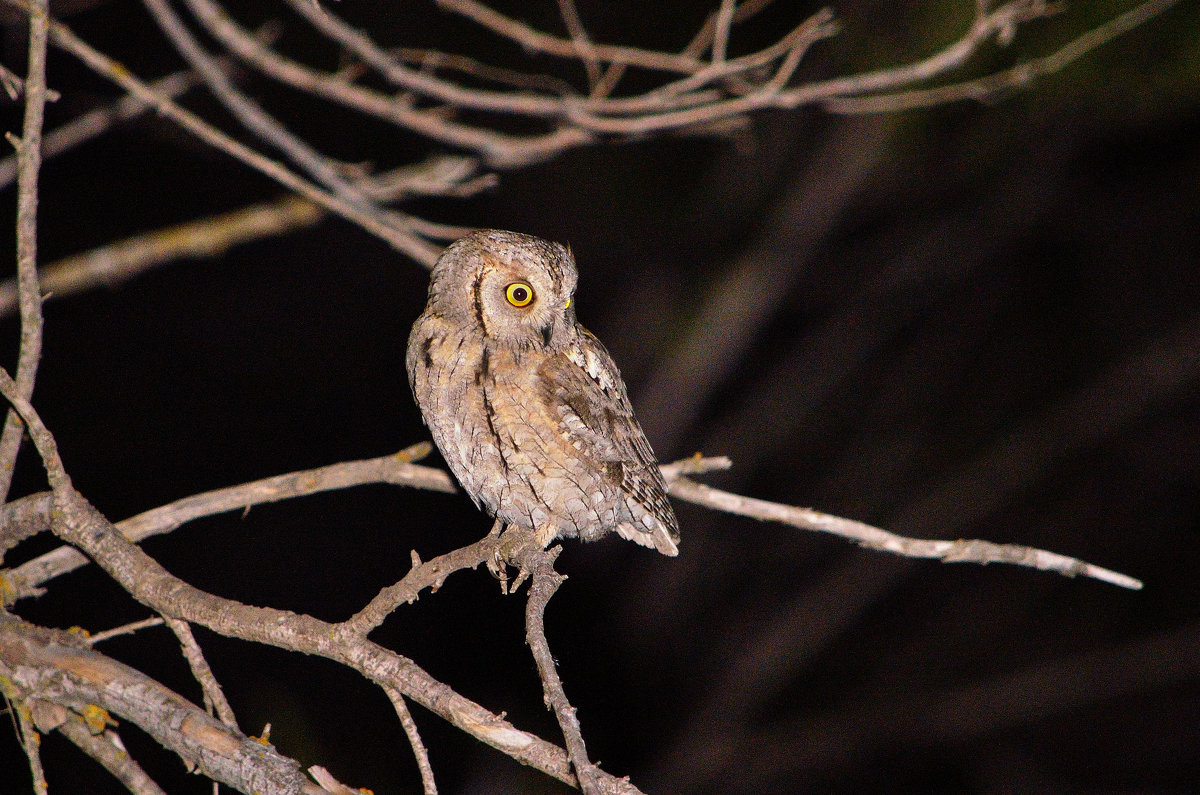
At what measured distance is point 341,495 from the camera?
647 centimetres

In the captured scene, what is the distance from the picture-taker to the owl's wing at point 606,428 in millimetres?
2631

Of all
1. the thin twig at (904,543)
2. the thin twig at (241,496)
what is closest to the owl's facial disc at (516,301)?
the thin twig at (241,496)

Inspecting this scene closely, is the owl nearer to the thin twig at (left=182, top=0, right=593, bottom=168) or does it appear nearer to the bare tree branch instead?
the thin twig at (left=182, top=0, right=593, bottom=168)

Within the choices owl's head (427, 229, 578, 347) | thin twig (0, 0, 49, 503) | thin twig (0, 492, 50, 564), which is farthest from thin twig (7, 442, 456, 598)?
owl's head (427, 229, 578, 347)

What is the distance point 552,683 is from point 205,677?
0.79 meters

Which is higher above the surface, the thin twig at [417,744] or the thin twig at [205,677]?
the thin twig at [205,677]

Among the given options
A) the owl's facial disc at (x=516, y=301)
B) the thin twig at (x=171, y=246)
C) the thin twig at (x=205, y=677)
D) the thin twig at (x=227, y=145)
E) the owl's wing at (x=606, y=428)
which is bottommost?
the thin twig at (x=205, y=677)

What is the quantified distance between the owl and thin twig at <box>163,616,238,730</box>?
0.85 metres

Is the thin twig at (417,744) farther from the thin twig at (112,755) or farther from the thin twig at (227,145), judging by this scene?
the thin twig at (227,145)

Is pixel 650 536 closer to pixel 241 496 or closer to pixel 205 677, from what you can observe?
pixel 241 496

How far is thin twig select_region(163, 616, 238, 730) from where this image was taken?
1.86m

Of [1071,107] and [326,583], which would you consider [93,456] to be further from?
[1071,107]

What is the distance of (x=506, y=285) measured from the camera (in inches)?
98.9

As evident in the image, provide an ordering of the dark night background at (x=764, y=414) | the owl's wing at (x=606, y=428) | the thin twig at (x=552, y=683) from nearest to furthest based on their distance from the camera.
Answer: the thin twig at (x=552, y=683), the owl's wing at (x=606, y=428), the dark night background at (x=764, y=414)
